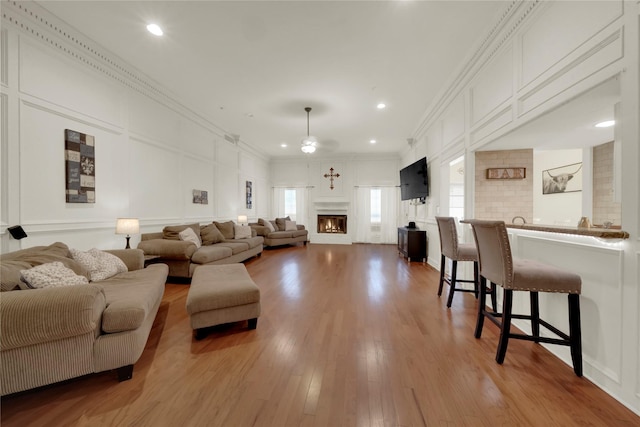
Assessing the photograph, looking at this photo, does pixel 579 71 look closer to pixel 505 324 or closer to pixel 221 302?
pixel 505 324

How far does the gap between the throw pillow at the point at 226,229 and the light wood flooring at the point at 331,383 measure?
2.96 meters

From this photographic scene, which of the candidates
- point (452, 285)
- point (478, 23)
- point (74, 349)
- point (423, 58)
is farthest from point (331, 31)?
point (74, 349)

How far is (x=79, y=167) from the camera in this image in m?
2.90

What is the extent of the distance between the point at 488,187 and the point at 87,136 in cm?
517

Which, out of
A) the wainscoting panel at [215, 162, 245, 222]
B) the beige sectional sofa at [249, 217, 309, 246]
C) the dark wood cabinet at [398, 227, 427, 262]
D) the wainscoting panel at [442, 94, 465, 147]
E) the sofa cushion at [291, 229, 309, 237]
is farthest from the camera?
the sofa cushion at [291, 229, 309, 237]

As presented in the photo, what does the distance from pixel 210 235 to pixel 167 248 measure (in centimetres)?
116

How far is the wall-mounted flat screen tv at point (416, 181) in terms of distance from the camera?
16.9ft

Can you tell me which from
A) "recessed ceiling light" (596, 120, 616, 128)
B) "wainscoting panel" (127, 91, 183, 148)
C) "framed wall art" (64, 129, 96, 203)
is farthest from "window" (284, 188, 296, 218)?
"recessed ceiling light" (596, 120, 616, 128)

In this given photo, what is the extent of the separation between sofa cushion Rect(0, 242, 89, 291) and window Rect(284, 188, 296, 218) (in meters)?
6.80

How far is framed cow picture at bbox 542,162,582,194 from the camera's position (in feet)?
15.0

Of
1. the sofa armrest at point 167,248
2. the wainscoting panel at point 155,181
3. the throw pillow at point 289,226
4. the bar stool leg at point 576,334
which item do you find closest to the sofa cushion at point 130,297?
the sofa armrest at point 167,248

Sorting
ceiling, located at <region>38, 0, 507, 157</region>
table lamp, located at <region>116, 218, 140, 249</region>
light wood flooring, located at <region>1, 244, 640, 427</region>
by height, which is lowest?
light wood flooring, located at <region>1, 244, 640, 427</region>

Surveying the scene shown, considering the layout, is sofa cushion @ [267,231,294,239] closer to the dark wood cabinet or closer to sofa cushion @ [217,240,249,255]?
sofa cushion @ [217,240,249,255]

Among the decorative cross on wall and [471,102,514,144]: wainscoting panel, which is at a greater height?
the decorative cross on wall
